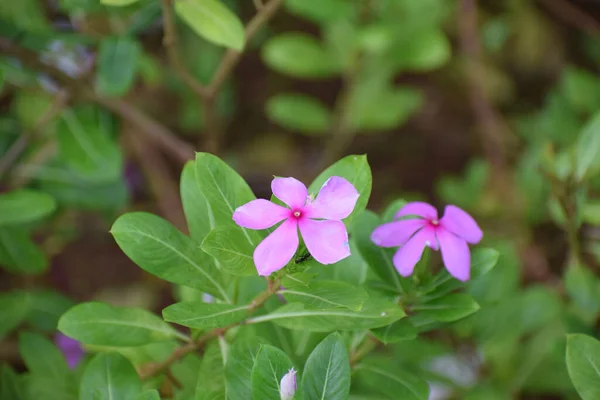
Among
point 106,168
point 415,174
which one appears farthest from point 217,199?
point 415,174

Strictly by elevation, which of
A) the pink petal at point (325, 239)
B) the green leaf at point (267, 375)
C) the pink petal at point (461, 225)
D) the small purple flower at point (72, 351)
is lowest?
A: the small purple flower at point (72, 351)

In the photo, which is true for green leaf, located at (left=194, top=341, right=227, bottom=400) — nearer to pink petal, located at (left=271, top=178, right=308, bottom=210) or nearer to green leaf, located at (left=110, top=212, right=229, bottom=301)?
green leaf, located at (left=110, top=212, right=229, bottom=301)

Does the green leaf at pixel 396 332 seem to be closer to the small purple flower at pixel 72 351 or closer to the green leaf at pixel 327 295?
the green leaf at pixel 327 295

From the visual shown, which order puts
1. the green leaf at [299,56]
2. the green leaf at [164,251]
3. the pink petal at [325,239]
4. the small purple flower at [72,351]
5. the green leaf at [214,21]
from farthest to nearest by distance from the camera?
the green leaf at [299,56]
the small purple flower at [72,351]
the green leaf at [214,21]
the green leaf at [164,251]
the pink petal at [325,239]

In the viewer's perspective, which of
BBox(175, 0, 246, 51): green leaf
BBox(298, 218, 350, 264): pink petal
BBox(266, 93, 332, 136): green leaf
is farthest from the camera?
BBox(266, 93, 332, 136): green leaf

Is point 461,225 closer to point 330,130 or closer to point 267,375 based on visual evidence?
point 267,375

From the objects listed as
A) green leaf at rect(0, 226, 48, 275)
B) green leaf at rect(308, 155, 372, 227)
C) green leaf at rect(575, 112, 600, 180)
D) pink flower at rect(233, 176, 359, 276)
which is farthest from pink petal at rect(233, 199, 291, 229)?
green leaf at rect(0, 226, 48, 275)

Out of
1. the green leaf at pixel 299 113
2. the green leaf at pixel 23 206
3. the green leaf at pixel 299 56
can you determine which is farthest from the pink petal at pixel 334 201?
the green leaf at pixel 299 113

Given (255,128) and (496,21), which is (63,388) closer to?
(255,128)
